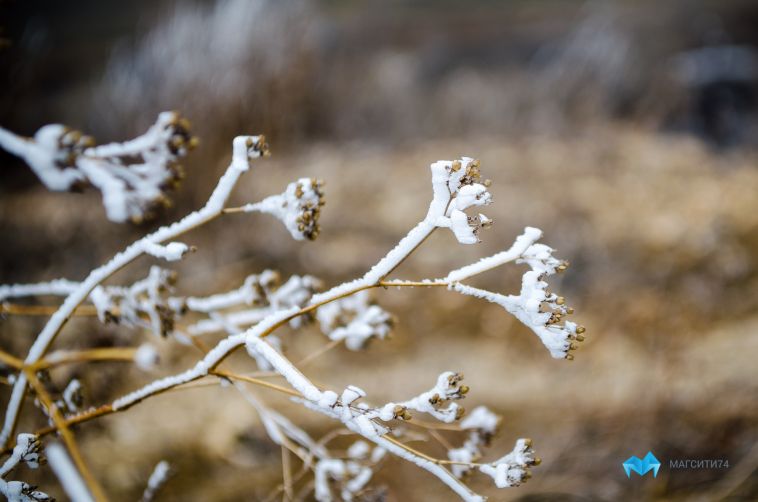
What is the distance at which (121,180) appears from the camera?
0.90 metres

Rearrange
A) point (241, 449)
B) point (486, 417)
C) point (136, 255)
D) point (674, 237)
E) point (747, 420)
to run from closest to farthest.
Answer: point (136, 255) → point (486, 417) → point (747, 420) → point (241, 449) → point (674, 237)

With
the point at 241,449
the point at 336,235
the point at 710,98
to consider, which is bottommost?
the point at 241,449

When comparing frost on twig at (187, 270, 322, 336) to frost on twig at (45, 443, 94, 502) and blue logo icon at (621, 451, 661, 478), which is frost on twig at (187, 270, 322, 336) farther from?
blue logo icon at (621, 451, 661, 478)

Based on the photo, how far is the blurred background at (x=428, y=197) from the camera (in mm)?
1626

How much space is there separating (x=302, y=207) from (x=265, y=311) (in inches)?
13.7

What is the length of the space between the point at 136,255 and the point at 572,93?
352 centimetres

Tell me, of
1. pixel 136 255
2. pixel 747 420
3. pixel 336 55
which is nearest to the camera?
pixel 136 255

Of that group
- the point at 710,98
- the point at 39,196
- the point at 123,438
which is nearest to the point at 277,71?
the point at 39,196

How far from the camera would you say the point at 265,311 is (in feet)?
3.16

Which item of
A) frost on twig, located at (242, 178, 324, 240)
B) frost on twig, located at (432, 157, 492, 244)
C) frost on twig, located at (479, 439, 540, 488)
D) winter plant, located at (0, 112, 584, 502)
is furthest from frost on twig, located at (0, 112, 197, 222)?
frost on twig, located at (479, 439, 540, 488)

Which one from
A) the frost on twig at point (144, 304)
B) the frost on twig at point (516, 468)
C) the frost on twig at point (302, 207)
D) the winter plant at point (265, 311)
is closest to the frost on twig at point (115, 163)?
the winter plant at point (265, 311)

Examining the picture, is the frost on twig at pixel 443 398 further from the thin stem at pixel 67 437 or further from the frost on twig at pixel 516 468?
the thin stem at pixel 67 437

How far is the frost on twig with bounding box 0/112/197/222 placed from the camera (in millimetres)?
833

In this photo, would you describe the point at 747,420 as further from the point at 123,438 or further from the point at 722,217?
the point at 123,438
